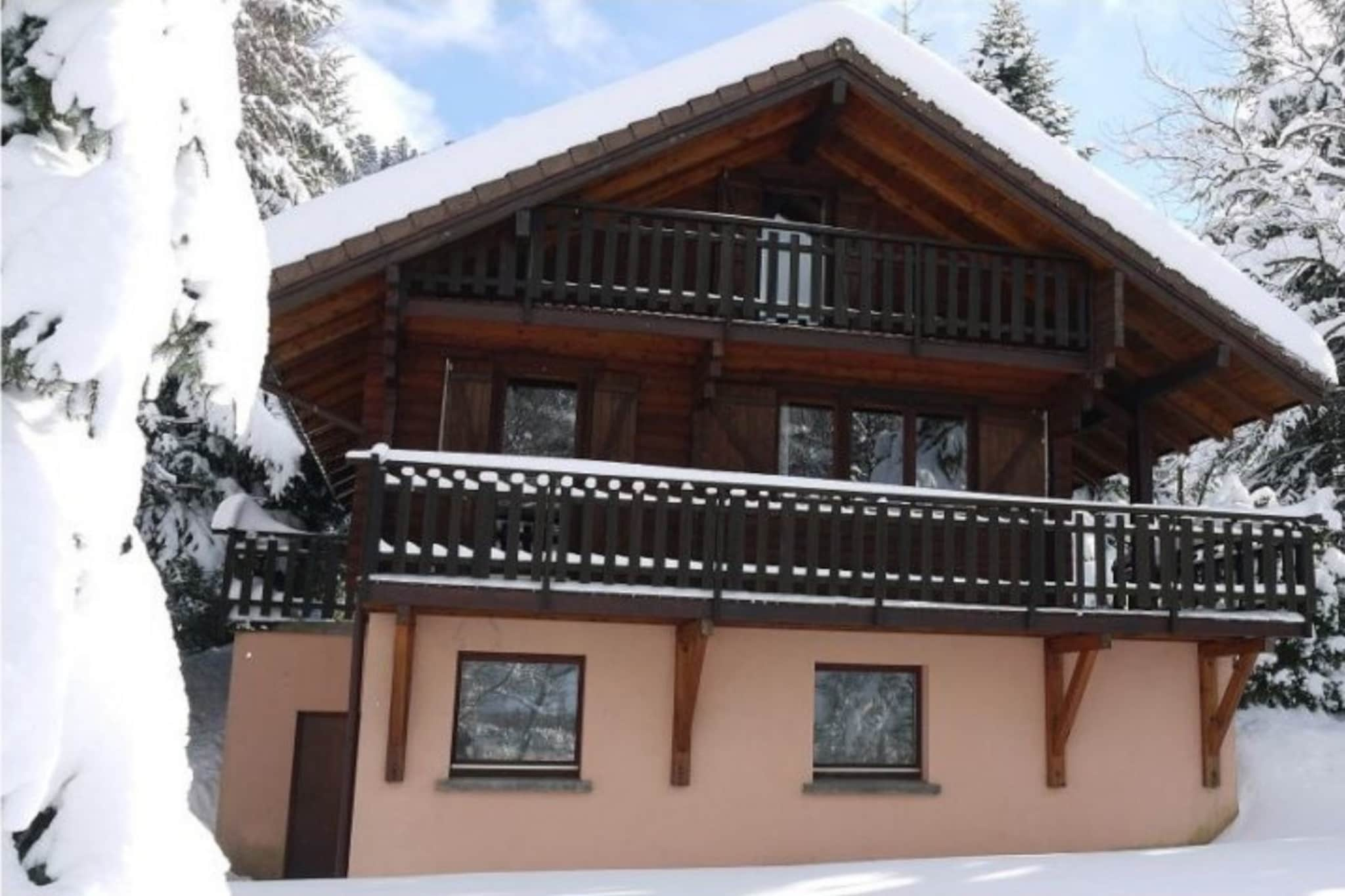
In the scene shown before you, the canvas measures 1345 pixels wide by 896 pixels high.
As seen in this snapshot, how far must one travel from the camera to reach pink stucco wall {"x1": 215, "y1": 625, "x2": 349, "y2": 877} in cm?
1237

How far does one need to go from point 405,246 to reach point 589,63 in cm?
515

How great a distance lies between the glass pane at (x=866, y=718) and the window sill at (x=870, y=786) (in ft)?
1.04

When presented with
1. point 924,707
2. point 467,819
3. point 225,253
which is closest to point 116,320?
point 225,253

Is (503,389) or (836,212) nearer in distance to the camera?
(503,389)

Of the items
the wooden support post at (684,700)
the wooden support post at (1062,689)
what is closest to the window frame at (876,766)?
the wooden support post at (1062,689)

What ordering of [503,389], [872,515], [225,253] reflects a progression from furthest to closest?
[503,389] < [872,515] < [225,253]

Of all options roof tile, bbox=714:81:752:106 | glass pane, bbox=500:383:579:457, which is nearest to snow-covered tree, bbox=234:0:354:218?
glass pane, bbox=500:383:579:457

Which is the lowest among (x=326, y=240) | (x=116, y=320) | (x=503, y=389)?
(x=116, y=320)

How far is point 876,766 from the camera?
11258mm

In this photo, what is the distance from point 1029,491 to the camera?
12.6 meters

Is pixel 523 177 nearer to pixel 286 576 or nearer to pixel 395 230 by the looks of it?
pixel 395 230

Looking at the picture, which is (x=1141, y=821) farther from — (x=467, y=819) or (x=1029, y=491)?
(x=467, y=819)

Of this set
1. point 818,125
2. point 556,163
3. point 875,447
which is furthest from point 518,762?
point 818,125

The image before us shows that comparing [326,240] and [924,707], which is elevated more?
[326,240]
